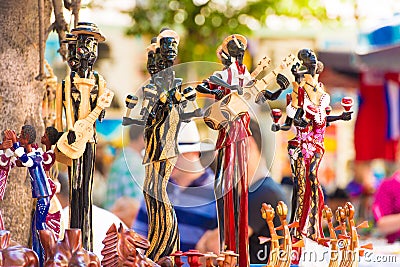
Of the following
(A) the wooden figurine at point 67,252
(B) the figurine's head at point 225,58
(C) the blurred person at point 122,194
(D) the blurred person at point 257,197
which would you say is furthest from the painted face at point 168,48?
(C) the blurred person at point 122,194

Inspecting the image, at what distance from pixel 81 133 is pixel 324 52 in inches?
148

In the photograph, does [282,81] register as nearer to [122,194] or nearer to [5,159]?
[5,159]

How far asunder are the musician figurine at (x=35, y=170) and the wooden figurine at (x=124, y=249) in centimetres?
18

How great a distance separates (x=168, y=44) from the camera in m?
1.67

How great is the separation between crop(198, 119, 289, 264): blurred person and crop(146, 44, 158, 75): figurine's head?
340mm

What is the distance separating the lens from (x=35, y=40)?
207 centimetres

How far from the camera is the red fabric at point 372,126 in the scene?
4.70 m

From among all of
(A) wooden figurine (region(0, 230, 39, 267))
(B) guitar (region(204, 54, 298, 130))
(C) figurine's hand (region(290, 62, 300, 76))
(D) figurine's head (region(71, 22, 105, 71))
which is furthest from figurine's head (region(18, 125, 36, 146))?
(C) figurine's hand (region(290, 62, 300, 76))

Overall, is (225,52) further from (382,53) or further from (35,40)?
(382,53)

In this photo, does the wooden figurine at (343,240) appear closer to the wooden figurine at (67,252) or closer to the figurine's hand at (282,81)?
the figurine's hand at (282,81)

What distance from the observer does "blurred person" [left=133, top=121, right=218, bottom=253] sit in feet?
6.21

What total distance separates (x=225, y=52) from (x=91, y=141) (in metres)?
0.39

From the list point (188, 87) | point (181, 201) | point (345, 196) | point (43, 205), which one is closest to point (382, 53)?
point (345, 196)

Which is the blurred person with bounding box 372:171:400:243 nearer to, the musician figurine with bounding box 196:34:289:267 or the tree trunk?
the musician figurine with bounding box 196:34:289:267
